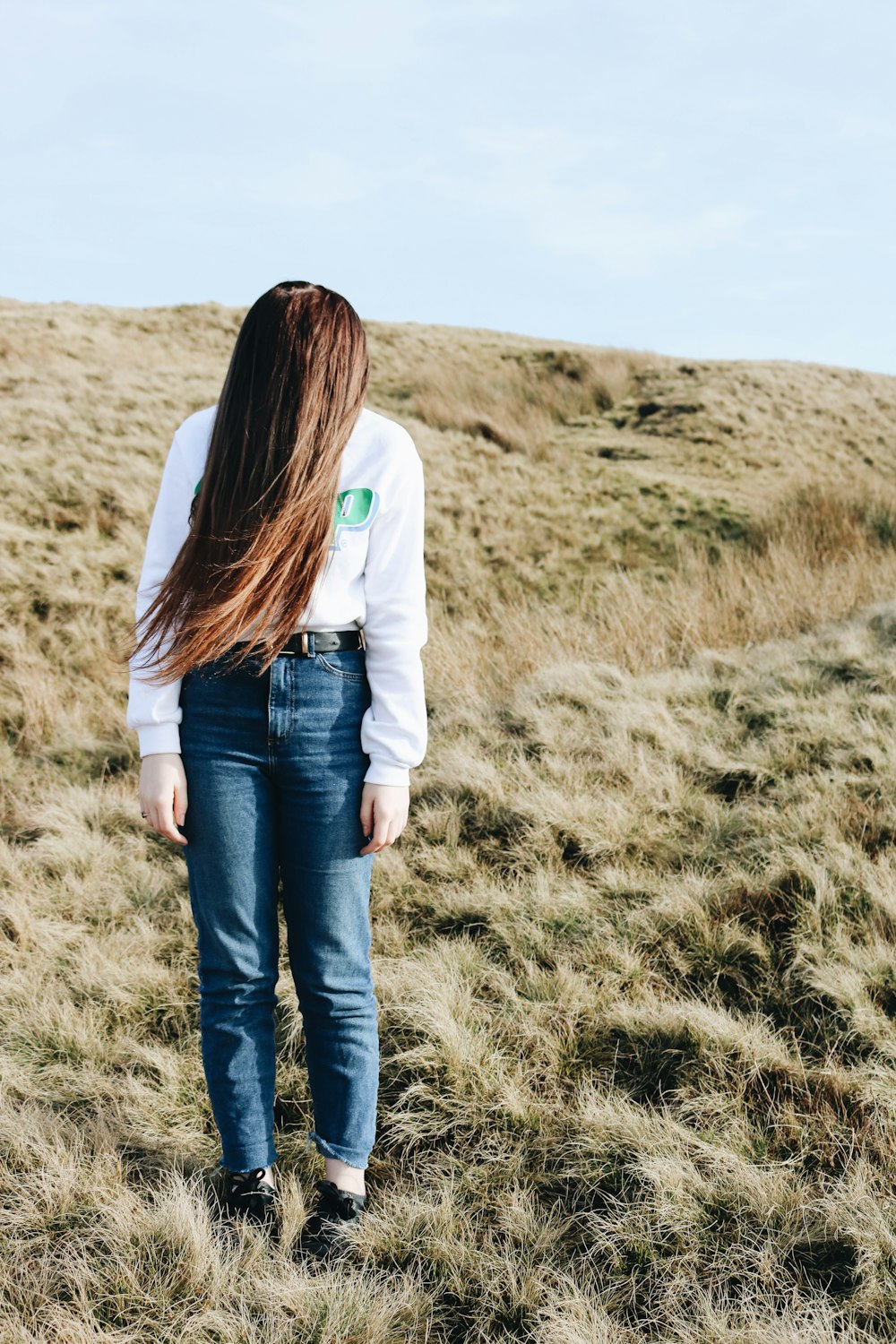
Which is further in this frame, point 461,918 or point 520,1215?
point 461,918

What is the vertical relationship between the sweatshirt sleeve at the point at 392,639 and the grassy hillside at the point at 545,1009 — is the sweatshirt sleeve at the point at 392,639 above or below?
above

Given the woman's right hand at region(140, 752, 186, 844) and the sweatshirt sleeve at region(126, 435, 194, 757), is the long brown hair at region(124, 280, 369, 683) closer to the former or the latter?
the sweatshirt sleeve at region(126, 435, 194, 757)

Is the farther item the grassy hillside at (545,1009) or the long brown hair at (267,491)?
the grassy hillside at (545,1009)

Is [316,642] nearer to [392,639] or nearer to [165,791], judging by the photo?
[392,639]

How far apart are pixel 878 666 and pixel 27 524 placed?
8.18m

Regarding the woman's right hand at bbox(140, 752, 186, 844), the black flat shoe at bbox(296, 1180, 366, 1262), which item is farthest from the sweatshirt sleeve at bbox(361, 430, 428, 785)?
the black flat shoe at bbox(296, 1180, 366, 1262)

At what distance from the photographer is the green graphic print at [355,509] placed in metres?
1.71

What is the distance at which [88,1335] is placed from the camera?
1710 mm

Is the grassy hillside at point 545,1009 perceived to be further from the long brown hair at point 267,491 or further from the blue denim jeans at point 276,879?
the long brown hair at point 267,491

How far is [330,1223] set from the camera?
6.49 feet

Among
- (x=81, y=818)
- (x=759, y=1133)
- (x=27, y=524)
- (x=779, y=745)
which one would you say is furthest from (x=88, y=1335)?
(x=27, y=524)

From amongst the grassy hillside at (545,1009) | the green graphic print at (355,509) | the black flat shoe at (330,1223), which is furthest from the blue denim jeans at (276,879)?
the grassy hillside at (545,1009)

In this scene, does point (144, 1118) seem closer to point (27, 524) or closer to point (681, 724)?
point (681, 724)

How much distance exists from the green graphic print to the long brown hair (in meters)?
0.03
